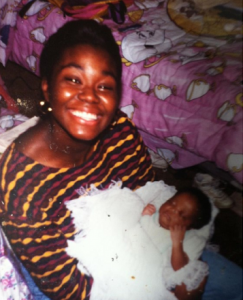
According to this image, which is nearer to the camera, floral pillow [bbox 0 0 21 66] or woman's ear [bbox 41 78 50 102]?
woman's ear [bbox 41 78 50 102]

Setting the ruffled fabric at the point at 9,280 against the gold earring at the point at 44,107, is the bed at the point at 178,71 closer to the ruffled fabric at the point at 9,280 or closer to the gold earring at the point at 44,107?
the gold earring at the point at 44,107

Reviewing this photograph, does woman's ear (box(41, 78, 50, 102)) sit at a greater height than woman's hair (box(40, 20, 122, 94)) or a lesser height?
lesser

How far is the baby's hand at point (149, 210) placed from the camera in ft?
2.47

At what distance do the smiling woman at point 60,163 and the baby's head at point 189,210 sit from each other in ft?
0.59

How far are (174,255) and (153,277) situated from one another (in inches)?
3.2

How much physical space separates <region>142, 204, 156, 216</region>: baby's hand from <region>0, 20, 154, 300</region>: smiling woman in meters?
0.12

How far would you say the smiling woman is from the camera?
2.34ft

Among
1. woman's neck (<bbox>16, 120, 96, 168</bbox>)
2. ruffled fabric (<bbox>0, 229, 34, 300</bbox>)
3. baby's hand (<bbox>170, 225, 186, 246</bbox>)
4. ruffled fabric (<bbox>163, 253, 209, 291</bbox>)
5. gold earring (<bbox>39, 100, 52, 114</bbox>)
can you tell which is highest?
gold earring (<bbox>39, 100, 52, 114</bbox>)

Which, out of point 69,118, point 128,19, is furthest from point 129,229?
point 128,19

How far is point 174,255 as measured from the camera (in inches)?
28.4

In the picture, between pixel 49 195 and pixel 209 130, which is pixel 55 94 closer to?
pixel 49 195

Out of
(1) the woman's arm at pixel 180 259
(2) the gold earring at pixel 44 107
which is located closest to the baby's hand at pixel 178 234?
(1) the woman's arm at pixel 180 259

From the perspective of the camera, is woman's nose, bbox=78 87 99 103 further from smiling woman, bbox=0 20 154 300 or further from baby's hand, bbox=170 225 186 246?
baby's hand, bbox=170 225 186 246

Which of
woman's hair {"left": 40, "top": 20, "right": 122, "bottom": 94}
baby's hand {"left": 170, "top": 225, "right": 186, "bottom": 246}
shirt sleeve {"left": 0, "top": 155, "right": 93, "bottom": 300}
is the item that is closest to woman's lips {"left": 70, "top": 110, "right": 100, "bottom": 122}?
woman's hair {"left": 40, "top": 20, "right": 122, "bottom": 94}
